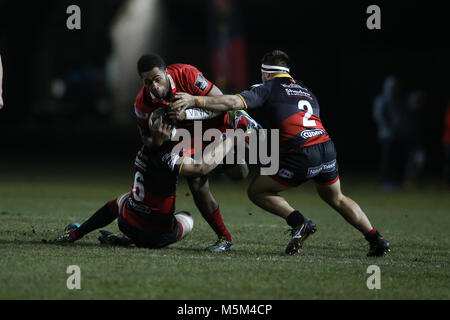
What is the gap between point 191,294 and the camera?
19.9 ft

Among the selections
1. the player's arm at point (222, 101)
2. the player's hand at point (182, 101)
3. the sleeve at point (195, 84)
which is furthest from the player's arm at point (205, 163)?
the sleeve at point (195, 84)

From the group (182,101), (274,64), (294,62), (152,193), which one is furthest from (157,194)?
(294,62)

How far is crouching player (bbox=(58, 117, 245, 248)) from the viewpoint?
7.70 metres

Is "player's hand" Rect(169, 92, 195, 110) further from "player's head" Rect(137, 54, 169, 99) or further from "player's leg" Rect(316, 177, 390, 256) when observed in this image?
"player's leg" Rect(316, 177, 390, 256)

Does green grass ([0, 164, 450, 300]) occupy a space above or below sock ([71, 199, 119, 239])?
below

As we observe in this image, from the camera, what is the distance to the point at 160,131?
7.55 meters

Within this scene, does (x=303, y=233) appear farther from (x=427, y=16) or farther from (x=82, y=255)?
(x=427, y=16)

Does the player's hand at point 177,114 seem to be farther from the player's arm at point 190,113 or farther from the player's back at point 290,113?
the player's back at point 290,113

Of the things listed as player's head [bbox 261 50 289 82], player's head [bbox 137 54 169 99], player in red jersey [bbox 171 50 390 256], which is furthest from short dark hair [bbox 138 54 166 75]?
player's head [bbox 261 50 289 82]

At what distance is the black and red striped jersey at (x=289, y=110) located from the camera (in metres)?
8.00

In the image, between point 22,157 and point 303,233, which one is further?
point 22,157

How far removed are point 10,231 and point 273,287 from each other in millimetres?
4048

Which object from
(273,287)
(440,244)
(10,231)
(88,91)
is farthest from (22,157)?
(88,91)

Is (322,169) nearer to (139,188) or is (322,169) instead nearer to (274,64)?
(274,64)
